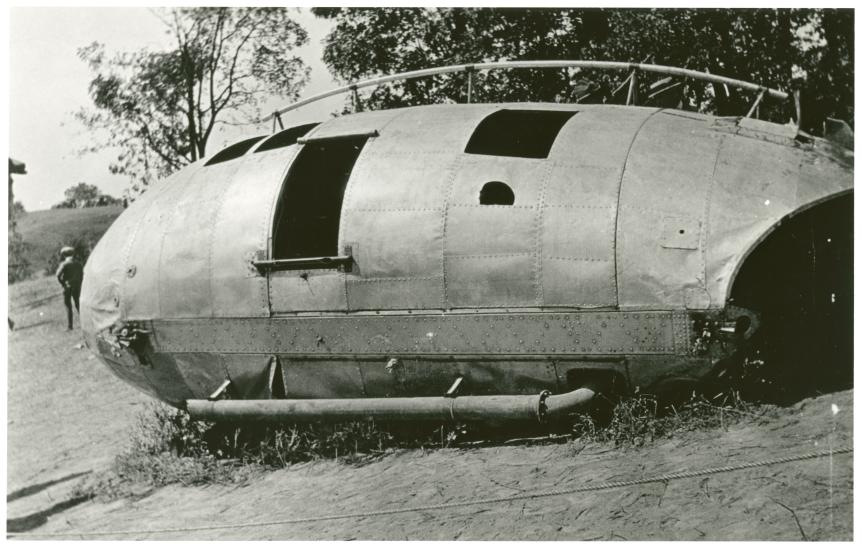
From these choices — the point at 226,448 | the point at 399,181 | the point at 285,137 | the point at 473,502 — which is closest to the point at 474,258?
the point at 399,181

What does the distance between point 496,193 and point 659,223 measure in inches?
62.1

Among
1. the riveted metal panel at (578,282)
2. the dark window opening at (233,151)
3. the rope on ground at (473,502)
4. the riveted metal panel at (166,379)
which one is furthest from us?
the dark window opening at (233,151)

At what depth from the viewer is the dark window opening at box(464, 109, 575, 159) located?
29.0ft

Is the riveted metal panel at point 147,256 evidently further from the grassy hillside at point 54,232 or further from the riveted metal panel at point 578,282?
the grassy hillside at point 54,232

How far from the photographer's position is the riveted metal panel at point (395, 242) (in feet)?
26.2

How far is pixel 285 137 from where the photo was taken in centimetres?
1002

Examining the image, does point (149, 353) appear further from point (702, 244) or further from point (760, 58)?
→ point (760, 58)

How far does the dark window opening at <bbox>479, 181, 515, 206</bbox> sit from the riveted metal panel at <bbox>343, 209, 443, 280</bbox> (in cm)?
44

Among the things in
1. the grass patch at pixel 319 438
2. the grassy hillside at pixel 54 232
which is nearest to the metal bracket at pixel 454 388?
the grass patch at pixel 319 438

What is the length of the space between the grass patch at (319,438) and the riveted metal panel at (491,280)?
4.23ft

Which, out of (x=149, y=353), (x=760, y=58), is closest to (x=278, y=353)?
(x=149, y=353)

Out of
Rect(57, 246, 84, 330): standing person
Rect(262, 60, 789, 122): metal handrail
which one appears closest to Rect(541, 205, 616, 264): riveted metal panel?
Rect(262, 60, 789, 122): metal handrail

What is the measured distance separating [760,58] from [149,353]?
9165 mm

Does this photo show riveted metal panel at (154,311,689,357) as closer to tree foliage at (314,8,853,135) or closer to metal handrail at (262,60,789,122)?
metal handrail at (262,60,789,122)
